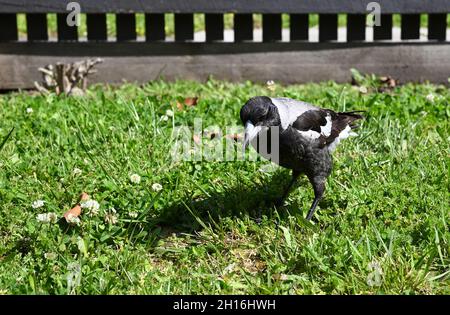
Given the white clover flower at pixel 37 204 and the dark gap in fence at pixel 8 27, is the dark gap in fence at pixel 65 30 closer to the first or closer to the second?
the dark gap in fence at pixel 8 27

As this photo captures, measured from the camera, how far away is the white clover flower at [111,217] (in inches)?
182

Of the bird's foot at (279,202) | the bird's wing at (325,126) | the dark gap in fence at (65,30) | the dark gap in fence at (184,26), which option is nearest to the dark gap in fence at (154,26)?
the dark gap in fence at (184,26)

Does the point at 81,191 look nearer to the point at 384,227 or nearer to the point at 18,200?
the point at 18,200

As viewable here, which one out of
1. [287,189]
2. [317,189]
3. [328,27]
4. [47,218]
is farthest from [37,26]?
[317,189]

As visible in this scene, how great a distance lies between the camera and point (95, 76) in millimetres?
7605

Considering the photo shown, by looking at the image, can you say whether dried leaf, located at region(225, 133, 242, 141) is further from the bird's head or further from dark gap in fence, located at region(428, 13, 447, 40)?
dark gap in fence, located at region(428, 13, 447, 40)

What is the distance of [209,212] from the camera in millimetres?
4887

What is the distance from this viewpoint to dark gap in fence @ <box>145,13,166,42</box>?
753cm

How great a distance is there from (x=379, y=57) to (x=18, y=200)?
408cm

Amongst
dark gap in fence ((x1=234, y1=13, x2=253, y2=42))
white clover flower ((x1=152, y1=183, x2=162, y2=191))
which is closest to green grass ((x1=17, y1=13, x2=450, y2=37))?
dark gap in fence ((x1=234, y1=13, x2=253, y2=42))

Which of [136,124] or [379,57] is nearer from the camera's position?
[136,124]

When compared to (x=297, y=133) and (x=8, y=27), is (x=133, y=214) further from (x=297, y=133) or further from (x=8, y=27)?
(x=8, y=27)
